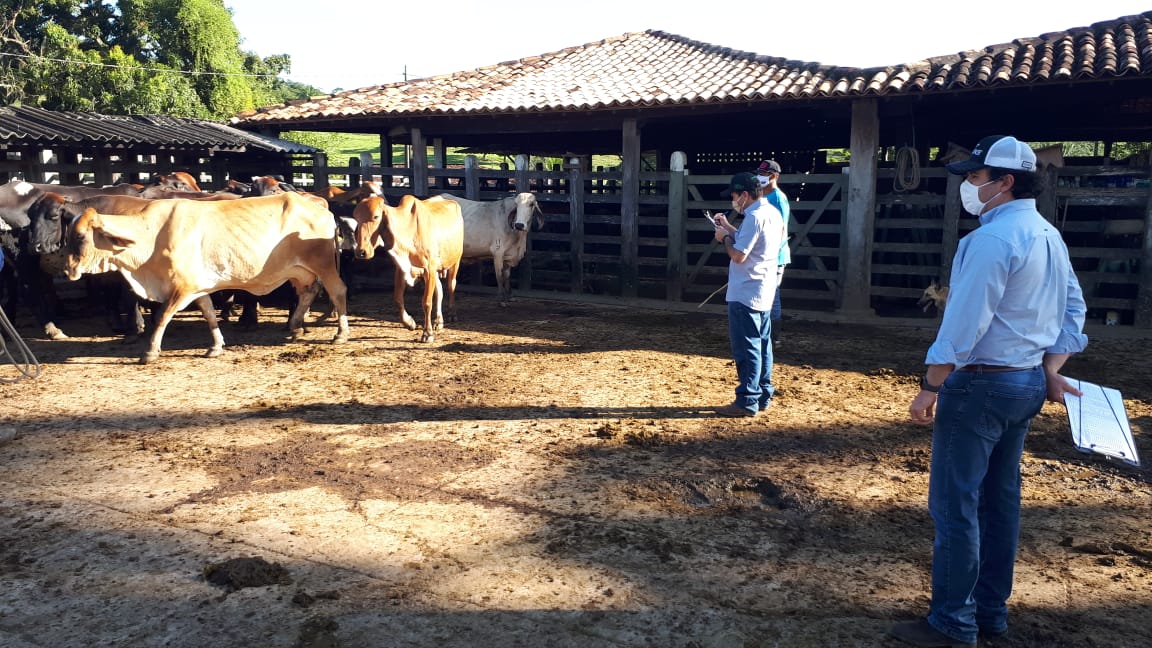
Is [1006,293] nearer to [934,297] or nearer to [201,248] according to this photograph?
[934,297]

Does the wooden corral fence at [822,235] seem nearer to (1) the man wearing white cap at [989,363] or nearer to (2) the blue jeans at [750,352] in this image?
(2) the blue jeans at [750,352]

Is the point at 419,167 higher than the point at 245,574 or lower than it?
higher

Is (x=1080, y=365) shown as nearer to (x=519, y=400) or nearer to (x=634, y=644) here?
(x=519, y=400)

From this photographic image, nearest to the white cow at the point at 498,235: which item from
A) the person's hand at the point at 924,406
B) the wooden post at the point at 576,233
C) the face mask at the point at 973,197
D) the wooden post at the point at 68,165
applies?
the wooden post at the point at 576,233

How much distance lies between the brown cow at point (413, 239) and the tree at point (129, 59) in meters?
24.2

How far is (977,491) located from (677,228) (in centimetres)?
864

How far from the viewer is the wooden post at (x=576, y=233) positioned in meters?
12.1

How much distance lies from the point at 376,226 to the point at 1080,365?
699 centimetres

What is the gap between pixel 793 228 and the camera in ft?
35.2

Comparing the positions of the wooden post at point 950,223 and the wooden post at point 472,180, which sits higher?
the wooden post at point 472,180

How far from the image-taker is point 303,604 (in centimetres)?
347

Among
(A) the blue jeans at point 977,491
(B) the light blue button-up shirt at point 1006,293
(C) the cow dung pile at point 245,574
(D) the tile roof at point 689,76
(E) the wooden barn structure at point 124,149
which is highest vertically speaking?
(D) the tile roof at point 689,76

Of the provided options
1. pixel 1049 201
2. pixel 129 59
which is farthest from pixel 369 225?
pixel 129 59

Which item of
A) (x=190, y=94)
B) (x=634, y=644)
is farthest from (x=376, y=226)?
(x=190, y=94)
